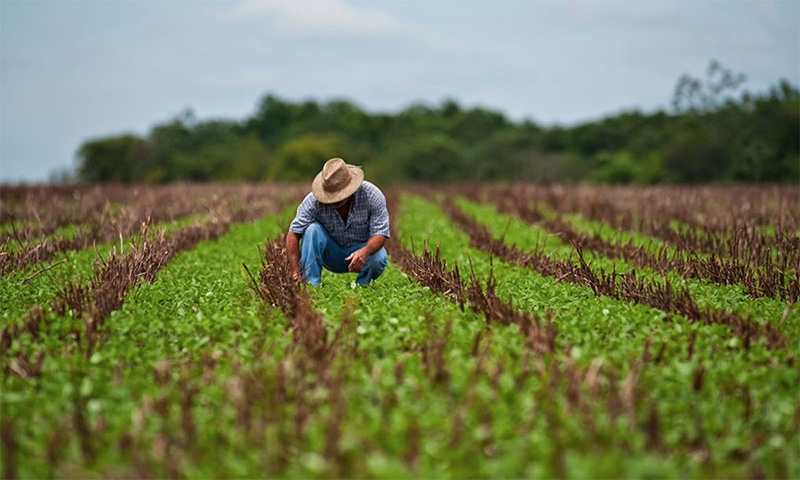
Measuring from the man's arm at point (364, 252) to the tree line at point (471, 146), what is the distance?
129 feet

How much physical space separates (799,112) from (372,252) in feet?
165

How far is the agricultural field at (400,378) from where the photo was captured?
3.46m

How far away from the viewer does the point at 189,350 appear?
16.8 ft

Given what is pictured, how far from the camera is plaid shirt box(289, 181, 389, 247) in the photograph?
7.17 meters

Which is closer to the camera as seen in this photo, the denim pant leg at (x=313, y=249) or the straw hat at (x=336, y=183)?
the straw hat at (x=336, y=183)

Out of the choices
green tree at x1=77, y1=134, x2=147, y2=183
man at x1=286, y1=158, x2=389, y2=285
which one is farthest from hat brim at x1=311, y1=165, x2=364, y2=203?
green tree at x1=77, y1=134, x2=147, y2=183

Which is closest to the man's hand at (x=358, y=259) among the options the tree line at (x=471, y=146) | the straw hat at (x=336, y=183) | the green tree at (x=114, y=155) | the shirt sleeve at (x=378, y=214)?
the shirt sleeve at (x=378, y=214)

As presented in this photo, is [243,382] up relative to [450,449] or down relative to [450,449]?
up

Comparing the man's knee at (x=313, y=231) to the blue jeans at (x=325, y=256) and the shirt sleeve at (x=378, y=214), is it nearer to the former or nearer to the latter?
the blue jeans at (x=325, y=256)

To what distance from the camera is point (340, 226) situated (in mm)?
7379

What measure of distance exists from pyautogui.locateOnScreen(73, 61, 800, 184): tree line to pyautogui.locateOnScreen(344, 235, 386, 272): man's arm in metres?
39.4

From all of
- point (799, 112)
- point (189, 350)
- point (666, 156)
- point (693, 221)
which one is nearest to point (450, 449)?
point (189, 350)

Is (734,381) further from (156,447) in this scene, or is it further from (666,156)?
(666,156)

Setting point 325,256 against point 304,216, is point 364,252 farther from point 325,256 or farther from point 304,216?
point 325,256
